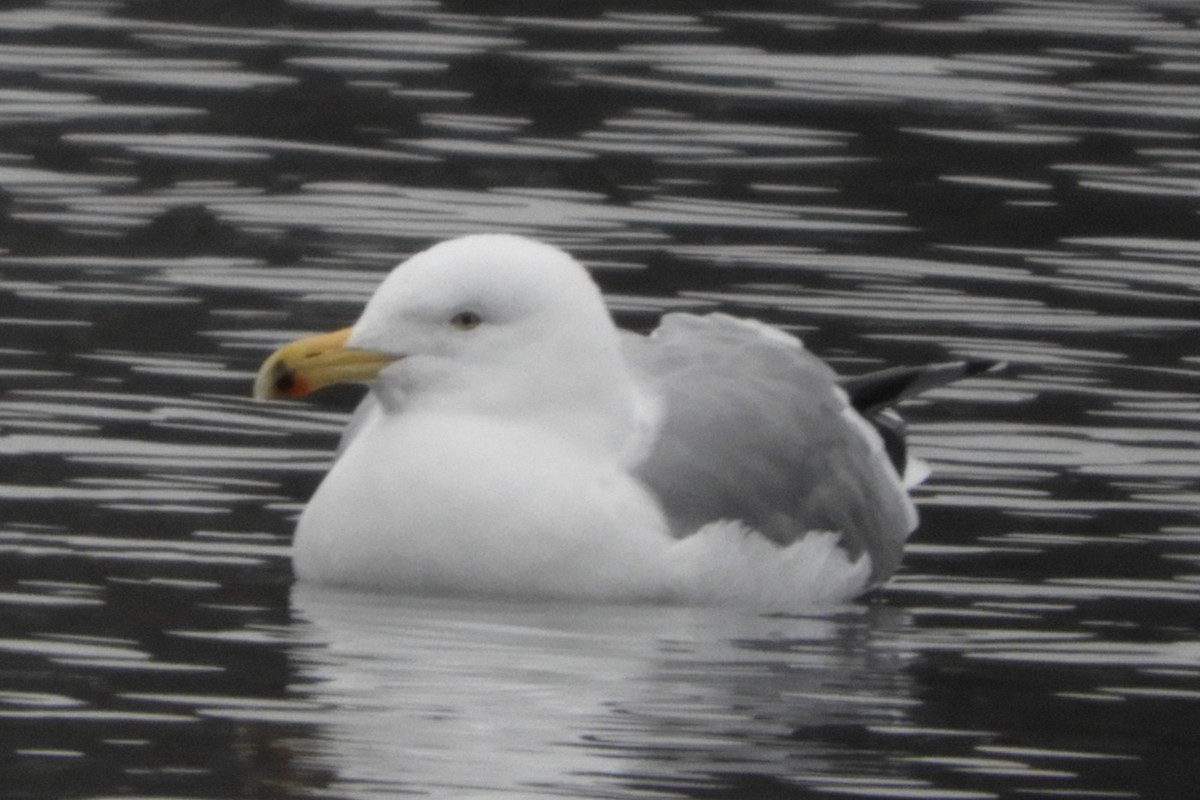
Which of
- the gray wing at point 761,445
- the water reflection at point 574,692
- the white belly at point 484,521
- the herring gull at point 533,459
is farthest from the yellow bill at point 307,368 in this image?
the gray wing at point 761,445

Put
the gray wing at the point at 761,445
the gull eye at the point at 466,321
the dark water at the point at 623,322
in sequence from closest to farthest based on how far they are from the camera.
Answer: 1. the dark water at the point at 623,322
2. the gull eye at the point at 466,321
3. the gray wing at the point at 761,445

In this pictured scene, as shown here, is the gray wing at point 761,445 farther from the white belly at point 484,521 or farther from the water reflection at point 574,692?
the water reflection at point 574,692

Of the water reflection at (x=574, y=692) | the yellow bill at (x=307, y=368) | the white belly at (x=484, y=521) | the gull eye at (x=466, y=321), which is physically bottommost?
the water reflection at (x=574, y=692)

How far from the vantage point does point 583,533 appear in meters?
10.3

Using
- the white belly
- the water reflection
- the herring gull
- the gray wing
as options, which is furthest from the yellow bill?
the gray wing

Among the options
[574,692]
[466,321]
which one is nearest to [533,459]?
[466,321]

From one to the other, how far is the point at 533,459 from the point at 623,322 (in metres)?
3.98

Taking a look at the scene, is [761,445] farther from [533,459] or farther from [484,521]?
[484,521]

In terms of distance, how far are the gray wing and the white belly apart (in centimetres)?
21

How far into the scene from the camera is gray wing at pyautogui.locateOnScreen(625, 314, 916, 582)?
10.7m

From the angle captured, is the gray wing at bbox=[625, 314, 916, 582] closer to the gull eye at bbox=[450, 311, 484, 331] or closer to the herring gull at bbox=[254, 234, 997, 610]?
the herring gull at bbox=[254, 234, 997, 610]

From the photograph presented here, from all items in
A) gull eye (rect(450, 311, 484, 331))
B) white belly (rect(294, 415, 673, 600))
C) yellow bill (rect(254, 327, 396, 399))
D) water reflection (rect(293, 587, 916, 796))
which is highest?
gull eye (rect(450, 311, 484, 331))

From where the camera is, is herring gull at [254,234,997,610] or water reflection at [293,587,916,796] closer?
water reflection at [293,587,916,796]

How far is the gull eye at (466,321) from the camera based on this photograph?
10586 mm
